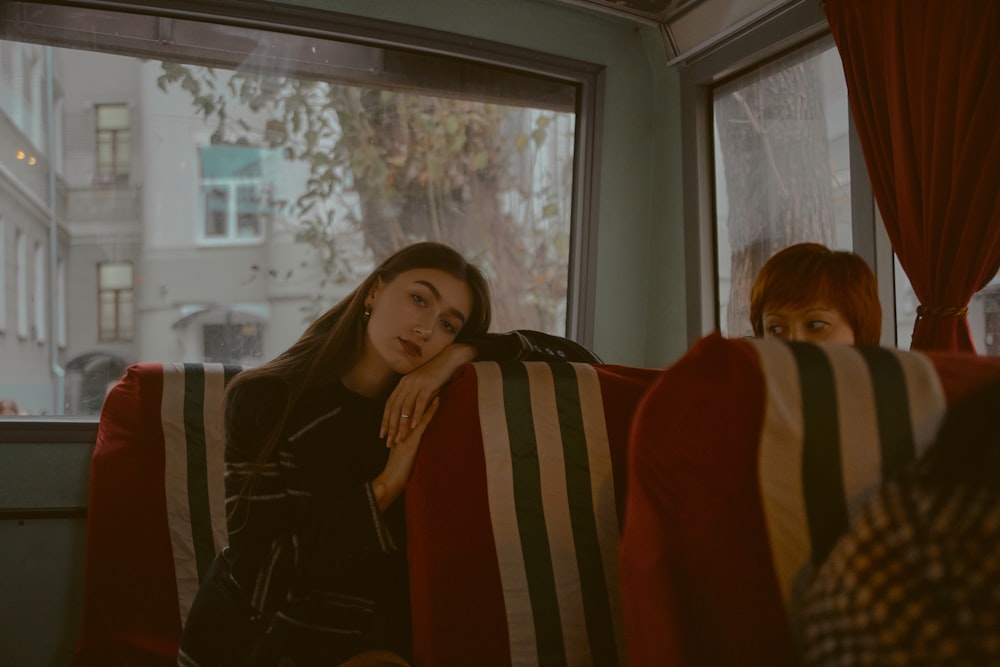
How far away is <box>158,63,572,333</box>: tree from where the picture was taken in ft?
9.05

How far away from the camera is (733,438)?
80cm

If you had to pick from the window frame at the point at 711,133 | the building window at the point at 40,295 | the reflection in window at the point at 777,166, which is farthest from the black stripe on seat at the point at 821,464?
the building window at the point at 40,295

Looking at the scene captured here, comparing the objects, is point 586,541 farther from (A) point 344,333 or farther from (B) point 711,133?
(B) point 711,133

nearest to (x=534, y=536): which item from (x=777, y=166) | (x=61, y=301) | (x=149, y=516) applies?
(x=149, y=516)

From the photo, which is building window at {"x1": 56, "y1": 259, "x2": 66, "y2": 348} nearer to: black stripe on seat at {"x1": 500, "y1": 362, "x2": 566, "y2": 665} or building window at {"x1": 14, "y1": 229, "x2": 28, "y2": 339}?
building window at {"x1": 14, "y1": 229, "x2": 28, "y2": 339}

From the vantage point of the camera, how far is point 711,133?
301 centimetres

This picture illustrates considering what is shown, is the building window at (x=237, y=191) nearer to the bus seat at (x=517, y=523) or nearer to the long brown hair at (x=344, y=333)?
the long brown hair at (x=344, y=333)

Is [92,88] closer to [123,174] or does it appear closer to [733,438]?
[123,174]

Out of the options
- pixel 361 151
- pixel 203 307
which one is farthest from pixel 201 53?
pixel 203 307

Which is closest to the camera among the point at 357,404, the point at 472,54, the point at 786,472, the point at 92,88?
the point at 786,472

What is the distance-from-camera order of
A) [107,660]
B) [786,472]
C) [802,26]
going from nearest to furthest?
[786,472] < [107,660] < [802,26]

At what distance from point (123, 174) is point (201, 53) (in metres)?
0.49

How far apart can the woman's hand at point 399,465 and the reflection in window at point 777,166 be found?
5.69 feet

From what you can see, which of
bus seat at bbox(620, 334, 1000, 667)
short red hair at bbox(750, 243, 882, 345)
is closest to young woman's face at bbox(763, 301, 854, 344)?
short red hair at bbox(750, 243, 882, 345)
